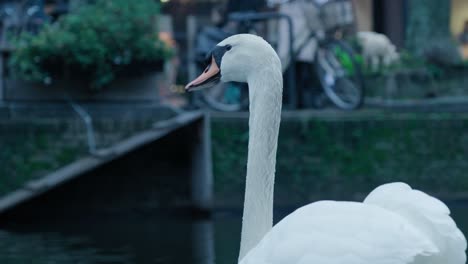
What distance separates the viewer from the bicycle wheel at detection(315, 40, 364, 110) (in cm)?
1302

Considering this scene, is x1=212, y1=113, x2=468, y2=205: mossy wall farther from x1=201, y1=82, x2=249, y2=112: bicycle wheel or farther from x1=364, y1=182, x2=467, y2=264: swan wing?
x1=364, y1=182, x2=467, y2=264: swan wing

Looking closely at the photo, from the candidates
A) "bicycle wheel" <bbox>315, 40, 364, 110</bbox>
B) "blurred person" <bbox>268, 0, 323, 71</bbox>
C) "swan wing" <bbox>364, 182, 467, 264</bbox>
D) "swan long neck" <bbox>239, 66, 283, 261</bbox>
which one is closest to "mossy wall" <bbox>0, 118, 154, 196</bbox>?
"blurred person" <bbox>268, 0, 323, 71</bbox>

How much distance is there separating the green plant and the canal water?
1405 millimetres

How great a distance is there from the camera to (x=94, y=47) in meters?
12.0

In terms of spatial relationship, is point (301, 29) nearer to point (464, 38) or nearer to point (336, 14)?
point (336, 14)

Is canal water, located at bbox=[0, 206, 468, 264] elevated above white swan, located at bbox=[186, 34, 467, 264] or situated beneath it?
situated beneath

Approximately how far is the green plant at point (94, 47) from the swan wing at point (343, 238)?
7156 mm

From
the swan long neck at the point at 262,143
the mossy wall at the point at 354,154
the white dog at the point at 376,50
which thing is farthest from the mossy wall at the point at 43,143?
the swan long neck at the point at 262,143

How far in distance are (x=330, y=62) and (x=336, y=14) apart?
23.0 inches

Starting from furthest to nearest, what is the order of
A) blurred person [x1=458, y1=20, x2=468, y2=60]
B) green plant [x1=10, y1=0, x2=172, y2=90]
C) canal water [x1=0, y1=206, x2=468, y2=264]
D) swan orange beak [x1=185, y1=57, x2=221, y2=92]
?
1. blurred person [x1=458, y1=20, x2=468, y2=60]
2. green plant [x1=10, y1=0, x2=172, y2=90]
3. canal water [x1=0, y1=206, x2=468, y2=264]
4. swan orange beak [x1=185, y1=57, x2=221, y2=92]

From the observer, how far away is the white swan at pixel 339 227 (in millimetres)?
4742

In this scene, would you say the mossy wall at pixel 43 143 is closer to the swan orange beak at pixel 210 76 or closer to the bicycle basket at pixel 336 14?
the bicycle basket at pixel 336 14

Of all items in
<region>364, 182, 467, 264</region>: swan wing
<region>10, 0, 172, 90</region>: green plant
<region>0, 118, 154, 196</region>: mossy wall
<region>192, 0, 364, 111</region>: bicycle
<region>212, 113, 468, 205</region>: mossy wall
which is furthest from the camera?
<region>192, 0, 364, 111</region>: bicycle

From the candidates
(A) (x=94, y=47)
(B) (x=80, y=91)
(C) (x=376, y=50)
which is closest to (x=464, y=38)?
(C) (x=376, y=50)
